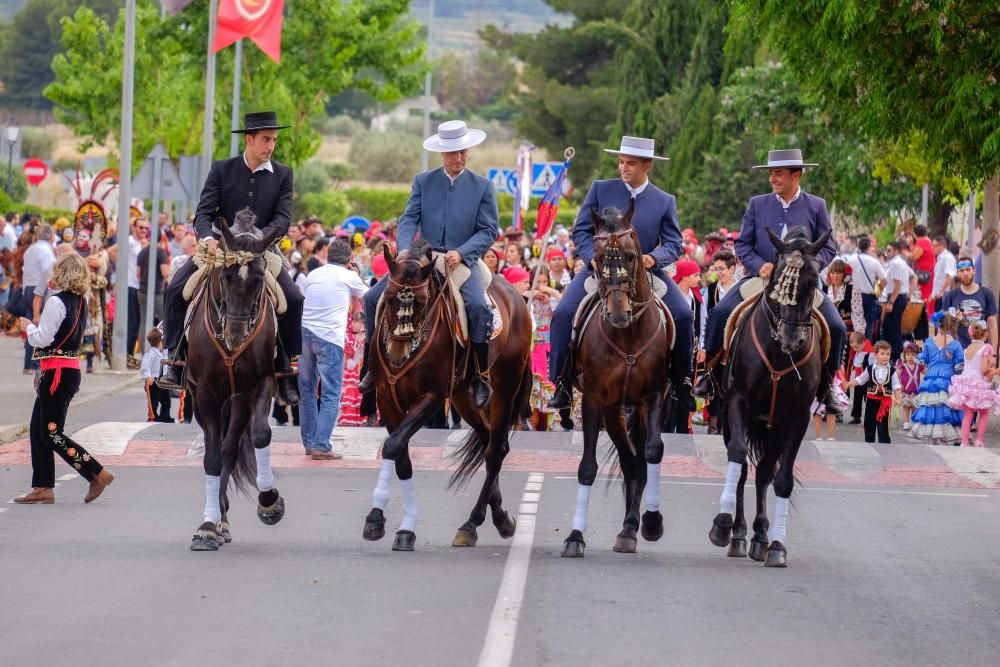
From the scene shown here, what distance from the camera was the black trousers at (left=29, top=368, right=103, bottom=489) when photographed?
1423cm

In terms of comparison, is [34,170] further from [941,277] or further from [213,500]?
[213,500]

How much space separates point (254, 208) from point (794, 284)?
385cm

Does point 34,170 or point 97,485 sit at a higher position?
point 34,170

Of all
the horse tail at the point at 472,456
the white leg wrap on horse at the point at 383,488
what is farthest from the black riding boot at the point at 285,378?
the horse tail at the point at 472,456

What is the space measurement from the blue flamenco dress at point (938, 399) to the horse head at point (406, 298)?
11.1m

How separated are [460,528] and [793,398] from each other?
2353mm

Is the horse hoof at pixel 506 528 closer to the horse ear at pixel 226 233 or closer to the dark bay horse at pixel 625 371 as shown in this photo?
the dark bay horse at pixel 625 371

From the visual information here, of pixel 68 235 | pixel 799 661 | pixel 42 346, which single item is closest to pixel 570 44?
pixel 68 235

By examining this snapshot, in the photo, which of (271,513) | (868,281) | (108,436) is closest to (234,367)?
(271,513)

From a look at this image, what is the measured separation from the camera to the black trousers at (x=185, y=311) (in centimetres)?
1277

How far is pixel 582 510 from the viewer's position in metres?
11.9

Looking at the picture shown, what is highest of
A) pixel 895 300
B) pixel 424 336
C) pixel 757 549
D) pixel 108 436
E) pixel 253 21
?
pixel 253 21

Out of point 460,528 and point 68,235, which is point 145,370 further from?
point 68,235

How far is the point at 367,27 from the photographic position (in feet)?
169
